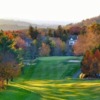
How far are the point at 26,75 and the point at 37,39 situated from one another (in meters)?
31.9

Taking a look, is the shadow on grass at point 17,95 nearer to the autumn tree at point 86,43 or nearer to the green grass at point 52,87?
the green grass at point 52,87

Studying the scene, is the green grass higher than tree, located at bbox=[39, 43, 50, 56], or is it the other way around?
tree, located at bbox=[39, 43, 50, 56]

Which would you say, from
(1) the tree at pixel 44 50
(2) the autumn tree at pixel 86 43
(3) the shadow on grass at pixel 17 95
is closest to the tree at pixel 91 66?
(3) the shadow on grass at pixel 17 95

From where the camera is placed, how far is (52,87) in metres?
54.4

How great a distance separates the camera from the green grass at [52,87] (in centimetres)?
4380

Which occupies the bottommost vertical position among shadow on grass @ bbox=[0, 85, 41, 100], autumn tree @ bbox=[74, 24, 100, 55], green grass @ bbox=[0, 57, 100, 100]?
green grass @ bbox=[0, 57, 100, 100]

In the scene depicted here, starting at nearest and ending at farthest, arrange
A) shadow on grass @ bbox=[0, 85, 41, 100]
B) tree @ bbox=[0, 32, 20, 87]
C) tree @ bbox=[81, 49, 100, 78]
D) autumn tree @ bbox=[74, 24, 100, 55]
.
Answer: shadow on grass @ bbox=[0, 85, 41, 100], tree @ bbox=[0, 32, 20, 87], tree @ bbox=[81, 49, 100, 78], autumn tree @ bbox=[74, 24, 100, 55]

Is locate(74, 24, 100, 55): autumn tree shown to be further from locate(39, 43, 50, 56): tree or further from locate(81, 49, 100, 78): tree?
locate(81, 49, 100, 78): tree

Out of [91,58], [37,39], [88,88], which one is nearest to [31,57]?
[37,39]

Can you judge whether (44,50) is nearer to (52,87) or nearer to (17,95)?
(52,87)

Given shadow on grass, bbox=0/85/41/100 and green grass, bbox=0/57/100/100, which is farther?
green grass, bbox=0/57/100/100

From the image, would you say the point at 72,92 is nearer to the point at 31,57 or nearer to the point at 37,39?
the point at 31,57

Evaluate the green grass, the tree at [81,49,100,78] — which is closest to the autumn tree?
the green grass

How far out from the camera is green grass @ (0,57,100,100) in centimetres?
4380
